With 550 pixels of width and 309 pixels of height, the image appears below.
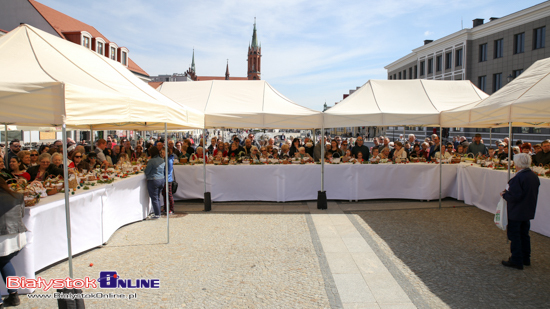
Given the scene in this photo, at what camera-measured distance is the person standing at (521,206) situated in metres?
4.65

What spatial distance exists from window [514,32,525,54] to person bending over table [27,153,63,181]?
38515 millimetres

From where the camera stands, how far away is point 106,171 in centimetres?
725

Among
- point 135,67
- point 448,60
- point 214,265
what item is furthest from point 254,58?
point 214,265

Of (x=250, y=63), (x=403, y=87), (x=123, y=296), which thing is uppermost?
(x=250, y=63)

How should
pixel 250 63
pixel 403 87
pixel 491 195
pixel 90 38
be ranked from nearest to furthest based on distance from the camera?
pixel 491 195 < pixel 403 87 < pixel 90 38 < pixel 250 63

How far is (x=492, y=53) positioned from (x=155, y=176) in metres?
39.6

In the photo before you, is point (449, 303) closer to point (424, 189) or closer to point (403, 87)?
point (424, 189)

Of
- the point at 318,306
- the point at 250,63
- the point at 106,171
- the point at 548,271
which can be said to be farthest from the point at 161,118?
the point at 250,63

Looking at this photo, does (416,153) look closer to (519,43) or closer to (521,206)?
(521,206)

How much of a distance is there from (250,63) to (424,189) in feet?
Answer: 392

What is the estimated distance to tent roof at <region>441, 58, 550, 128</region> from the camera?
18.0 ft

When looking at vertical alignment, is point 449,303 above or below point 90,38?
below

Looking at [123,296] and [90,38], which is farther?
[90,38]

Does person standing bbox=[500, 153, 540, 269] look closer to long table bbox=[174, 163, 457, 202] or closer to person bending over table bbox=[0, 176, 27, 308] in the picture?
long table bbox=[174, 163, 457, 202]
